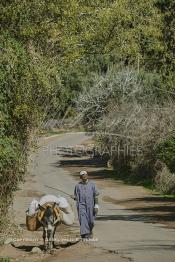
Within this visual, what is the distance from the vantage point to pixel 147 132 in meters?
40.1

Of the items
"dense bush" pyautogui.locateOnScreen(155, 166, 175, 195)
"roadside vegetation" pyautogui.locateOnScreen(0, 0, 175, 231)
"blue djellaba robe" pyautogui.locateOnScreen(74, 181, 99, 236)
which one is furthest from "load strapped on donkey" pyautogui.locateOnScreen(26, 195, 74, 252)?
"dense bush" pyautogui.locateOnScreen(155, 166, 175, 195)

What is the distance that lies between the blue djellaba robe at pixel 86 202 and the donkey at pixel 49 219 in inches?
21.7

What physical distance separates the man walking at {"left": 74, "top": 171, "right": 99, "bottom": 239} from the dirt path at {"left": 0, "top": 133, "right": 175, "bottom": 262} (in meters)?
0.48

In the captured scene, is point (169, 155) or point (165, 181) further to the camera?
point (165, 181)

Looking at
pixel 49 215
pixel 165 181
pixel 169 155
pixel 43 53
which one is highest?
pixel 43 53

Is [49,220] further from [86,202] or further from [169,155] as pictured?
[169,155]

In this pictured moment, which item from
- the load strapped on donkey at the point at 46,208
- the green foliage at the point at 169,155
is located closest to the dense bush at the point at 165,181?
the green foliage at the point at 169,155

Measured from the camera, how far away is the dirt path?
48.7ft

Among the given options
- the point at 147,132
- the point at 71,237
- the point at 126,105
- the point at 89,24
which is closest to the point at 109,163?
the point at 126,105

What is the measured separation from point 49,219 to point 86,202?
943 mm

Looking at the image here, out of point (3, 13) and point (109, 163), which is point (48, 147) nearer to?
point (109, 163)

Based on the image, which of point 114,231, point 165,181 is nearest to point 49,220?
point 114,231

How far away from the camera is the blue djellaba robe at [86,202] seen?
1611cm

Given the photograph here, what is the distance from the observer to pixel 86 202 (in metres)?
16.2
